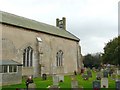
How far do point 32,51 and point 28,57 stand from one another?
1.12 metres

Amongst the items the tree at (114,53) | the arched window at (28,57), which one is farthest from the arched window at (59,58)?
the tree at (114,53)

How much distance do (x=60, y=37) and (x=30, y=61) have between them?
8.90 meters

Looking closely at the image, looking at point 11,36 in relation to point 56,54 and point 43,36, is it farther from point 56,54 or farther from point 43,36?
point 56,54

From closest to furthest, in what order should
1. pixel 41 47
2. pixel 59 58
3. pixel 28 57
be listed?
pixel 28 57 < pixel 41 47 < pixel 59 58

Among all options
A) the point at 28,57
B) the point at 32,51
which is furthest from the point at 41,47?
the point at 28,57

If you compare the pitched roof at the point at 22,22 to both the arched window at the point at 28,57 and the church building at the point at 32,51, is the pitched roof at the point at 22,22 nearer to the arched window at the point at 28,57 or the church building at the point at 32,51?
the church building at the point at 32,51

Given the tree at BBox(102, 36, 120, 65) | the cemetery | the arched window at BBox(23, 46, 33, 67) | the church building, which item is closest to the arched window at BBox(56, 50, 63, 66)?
the church building

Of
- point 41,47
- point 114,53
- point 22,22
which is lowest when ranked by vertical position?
point 114,53

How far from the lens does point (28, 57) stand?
3002cm

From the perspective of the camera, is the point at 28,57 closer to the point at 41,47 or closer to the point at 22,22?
the point at 41,47

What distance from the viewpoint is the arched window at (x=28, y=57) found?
96.6 feet

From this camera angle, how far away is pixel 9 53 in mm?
26672

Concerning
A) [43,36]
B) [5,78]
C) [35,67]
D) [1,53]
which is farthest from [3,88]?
[43,36]

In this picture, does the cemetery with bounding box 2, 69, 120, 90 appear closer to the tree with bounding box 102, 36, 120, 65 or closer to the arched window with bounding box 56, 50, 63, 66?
the arched window with bounding box 56, 50, 63, 66
